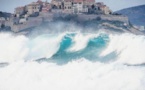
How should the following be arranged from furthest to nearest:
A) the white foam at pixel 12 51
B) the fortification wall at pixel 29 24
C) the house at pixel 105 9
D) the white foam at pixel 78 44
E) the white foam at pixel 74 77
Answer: the house at pixel 105 9 → the fortification wall at pixel 29 24 → the white foam at pixel 12 51 → the white foam at pixel 78 44 → the white foam at pixel 74 77

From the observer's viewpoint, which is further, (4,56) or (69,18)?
(69,18)

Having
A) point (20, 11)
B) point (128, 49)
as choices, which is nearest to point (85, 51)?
point (128, 49)

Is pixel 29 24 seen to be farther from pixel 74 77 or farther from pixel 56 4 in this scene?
pixel 74 77

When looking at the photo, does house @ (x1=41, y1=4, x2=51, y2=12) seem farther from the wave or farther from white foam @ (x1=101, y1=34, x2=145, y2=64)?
white foam @ (x1=101, y1=34, x2=145, y2=64)

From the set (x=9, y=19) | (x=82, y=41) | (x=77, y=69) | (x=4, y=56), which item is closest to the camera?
(x=77, y=69)

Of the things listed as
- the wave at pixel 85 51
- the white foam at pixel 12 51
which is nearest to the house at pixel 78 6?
the white foam at pixel 12 51

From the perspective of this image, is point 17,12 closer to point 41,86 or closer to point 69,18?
point 69,18

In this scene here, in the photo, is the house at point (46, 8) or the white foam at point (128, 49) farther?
the house at point (46, 8)

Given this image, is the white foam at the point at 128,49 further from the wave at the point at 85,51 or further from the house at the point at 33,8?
the house at the point at 33,8

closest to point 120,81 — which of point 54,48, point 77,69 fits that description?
point 77,69
